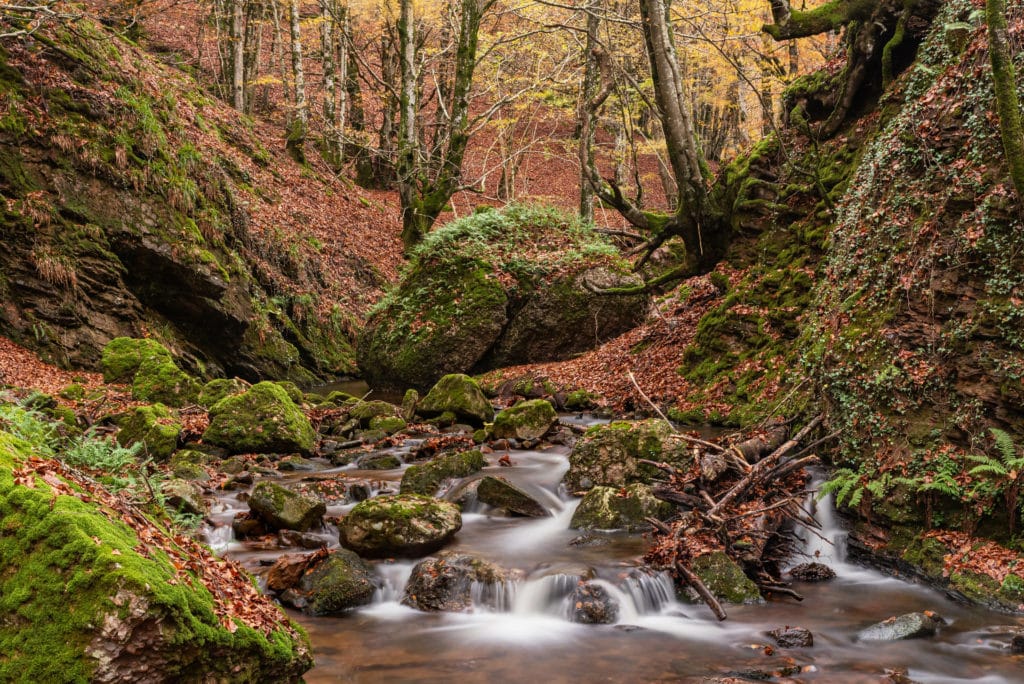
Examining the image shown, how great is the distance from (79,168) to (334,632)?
11.2 m

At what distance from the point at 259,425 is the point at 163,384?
2.46 meters

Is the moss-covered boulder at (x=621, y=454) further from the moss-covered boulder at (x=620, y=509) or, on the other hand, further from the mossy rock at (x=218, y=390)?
the mossy rock at (x=218, y=390)

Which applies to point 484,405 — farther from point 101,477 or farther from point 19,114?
point 19,114

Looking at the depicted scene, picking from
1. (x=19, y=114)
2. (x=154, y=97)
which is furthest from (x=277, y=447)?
(x=154, y=97)

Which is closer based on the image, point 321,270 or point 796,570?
point 796,570

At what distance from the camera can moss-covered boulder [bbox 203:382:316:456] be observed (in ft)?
33.1

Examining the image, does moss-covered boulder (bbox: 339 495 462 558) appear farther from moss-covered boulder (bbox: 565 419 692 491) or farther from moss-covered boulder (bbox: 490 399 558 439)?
moss-covered boulder (bbox: 490 399 558 439)

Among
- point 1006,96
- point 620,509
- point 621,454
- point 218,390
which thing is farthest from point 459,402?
point 1006,96

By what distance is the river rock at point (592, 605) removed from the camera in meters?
5.77

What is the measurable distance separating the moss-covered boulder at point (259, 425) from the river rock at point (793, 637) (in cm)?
727

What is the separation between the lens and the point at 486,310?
633 inches

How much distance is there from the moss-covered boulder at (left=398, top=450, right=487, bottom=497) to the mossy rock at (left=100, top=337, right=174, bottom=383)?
5.81 m

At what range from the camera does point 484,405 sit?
12.5 m

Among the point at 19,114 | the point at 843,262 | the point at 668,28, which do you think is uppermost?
the point at 668,28
